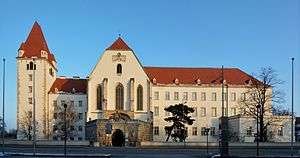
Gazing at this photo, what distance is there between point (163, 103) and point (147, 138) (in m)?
19.5

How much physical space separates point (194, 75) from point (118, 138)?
107 feet

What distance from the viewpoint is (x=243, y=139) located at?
9369 cm

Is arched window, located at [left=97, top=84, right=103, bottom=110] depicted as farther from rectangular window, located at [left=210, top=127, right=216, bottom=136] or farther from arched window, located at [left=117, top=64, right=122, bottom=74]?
rectangular window, located at [left=210, top=127, right=216, bottom=136]

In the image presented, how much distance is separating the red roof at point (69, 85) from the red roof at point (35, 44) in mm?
4655

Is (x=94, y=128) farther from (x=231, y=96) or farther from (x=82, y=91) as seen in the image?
(x=231, y=96)

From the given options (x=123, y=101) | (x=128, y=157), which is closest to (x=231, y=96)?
(x=123, y=101)

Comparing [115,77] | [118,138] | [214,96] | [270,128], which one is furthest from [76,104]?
[270,128]

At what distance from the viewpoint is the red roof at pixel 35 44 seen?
105381mm

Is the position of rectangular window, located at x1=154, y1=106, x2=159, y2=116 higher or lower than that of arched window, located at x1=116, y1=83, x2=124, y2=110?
lower

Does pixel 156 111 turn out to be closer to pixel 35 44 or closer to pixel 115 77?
pixel 115 77

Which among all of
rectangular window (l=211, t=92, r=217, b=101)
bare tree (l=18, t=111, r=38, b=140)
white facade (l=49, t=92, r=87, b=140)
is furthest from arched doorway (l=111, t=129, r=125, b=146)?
rectangular window (l=211, t=92, r=217, b=101)

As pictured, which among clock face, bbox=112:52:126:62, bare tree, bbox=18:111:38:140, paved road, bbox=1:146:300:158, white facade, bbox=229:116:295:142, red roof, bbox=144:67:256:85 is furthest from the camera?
red roof, bbox=144:67:256:85

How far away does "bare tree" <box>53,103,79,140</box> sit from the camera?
100 meters

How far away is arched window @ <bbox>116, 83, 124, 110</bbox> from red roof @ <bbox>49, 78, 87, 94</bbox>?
1133 centimetres
